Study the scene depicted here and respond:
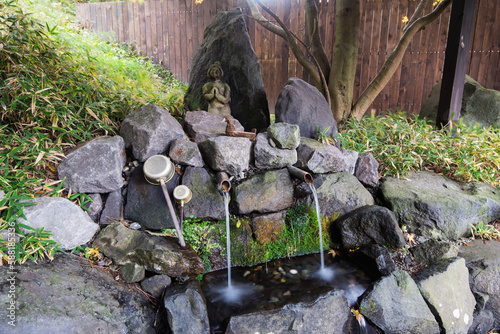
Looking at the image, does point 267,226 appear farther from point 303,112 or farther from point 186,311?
point 303,112

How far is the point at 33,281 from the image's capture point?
2.12m

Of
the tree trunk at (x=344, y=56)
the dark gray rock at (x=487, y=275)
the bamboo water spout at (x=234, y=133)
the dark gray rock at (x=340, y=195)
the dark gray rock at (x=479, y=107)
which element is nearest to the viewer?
the dark gray rock at (x=487, y=275)

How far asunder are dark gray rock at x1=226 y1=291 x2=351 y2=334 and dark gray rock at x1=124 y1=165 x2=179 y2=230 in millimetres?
1194

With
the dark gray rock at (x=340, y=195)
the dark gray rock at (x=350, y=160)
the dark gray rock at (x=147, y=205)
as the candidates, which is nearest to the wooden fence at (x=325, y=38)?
the dark gray rock at (x=350, y=160)

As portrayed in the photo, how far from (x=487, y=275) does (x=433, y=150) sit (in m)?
1.70

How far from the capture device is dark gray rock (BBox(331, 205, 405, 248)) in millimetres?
3037

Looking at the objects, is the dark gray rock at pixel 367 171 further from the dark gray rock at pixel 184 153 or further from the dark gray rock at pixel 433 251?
the dark gray rock at pixel 184 153

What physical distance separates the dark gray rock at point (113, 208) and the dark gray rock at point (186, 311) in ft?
3.26

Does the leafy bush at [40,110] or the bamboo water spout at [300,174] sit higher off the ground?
the leafy bush at [40,110]

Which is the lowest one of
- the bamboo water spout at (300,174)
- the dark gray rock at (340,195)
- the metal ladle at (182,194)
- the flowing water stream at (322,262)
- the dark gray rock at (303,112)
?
the flowing water stream at (322,262)

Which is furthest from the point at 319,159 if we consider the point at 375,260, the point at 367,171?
the point at 375,260

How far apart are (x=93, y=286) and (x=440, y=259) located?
3054 millimetres

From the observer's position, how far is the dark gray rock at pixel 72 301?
6.28 feet

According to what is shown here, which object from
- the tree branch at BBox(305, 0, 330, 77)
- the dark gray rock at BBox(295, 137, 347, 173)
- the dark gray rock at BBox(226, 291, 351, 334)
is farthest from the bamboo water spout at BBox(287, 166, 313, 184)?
the tree branch at BBox(305, 0, 330, 77)
